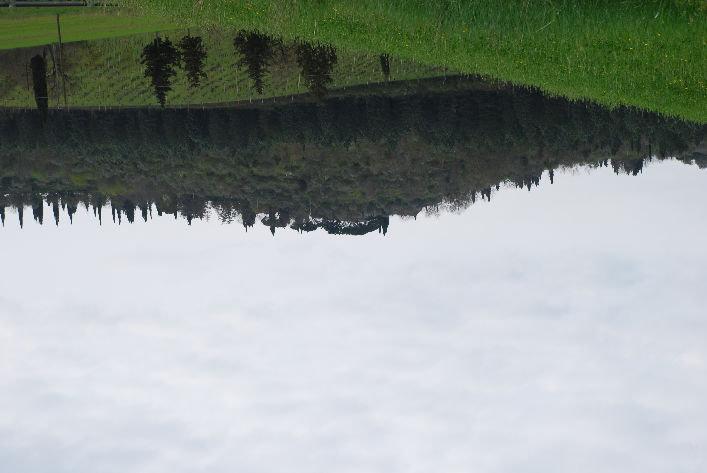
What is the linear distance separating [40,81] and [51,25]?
5403 millimetres

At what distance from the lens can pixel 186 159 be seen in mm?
56469

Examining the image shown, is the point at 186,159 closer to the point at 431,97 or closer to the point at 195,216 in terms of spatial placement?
the point at 195,216

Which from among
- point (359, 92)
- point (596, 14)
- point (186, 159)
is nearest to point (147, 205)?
point (186, 159)

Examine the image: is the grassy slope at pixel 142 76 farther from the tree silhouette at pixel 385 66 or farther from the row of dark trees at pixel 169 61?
the row of dark trees at pixel 169 61

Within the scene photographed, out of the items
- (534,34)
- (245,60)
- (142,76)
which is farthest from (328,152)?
(534,34)

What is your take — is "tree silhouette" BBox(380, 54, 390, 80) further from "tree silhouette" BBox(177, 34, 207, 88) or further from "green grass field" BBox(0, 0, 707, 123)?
"green grass field" BBox(0, 0, 707, 123)

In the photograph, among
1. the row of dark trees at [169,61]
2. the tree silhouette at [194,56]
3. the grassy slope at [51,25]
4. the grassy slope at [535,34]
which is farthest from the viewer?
the grassy slope at [51,25]

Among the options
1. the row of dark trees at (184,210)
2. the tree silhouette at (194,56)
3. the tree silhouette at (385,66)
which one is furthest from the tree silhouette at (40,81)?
the tree silhouette at (385,66)

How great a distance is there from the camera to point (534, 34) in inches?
693

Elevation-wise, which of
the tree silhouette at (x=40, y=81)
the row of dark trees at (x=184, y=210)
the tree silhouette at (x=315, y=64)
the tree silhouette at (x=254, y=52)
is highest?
the tree silhouette at (x=40, y=81)

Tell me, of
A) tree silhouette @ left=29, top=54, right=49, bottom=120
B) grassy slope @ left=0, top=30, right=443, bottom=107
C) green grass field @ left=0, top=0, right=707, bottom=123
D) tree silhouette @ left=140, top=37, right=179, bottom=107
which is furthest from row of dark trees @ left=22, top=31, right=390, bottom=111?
green grass field @ left=0, top=0, right=707, bottom=123

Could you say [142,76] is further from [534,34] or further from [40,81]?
[534,34]

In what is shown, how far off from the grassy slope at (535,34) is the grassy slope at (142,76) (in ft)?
58.3

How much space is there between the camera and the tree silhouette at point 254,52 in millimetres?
45688
